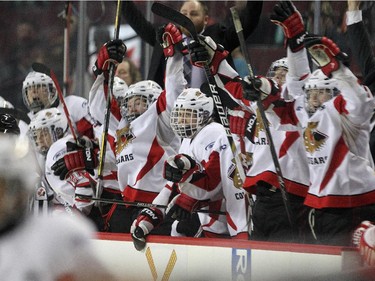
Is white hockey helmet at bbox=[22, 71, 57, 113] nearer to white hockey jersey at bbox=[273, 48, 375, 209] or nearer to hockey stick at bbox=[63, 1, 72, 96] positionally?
hockey stick at bbox=[63, 1, 72, 96]

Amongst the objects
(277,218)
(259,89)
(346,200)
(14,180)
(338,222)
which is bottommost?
(277,218)

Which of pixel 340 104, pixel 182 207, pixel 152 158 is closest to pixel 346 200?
pixel 340 104

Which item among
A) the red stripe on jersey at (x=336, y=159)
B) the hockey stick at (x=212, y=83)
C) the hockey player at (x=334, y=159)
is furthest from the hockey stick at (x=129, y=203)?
the red stripe on jersey at (x=336, y=159)

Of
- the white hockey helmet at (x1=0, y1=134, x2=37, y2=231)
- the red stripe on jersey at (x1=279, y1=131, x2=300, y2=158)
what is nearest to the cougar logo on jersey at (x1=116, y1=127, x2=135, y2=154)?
the red stripe on jersey at (x1=279, y1=131, x2=300, y2=158)

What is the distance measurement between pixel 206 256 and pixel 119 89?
215 cm

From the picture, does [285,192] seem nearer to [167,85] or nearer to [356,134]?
[356,134]

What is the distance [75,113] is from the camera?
24.6 ft

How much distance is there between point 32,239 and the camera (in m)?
2.44

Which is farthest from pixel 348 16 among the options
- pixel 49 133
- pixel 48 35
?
pixel 48 35

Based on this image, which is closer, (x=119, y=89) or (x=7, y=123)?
(x=7, y=123)

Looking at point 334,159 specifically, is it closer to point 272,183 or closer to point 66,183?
point 272,183

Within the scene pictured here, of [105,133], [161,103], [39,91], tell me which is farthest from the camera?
[39,91]

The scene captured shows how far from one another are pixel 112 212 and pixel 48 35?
2.41 m

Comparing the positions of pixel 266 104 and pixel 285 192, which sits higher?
pixel 266 104
